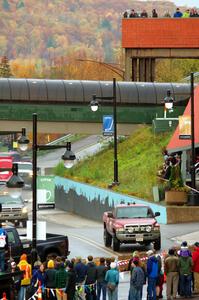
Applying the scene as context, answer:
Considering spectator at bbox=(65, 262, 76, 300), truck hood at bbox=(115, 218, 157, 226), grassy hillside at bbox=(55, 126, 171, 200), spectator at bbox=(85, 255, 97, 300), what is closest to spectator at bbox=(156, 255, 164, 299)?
spectator at bbox=(85, 255, 97, 300)

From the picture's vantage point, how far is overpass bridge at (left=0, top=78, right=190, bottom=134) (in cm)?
7075

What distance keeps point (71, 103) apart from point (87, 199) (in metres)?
16.0

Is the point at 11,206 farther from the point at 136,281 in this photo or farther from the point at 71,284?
the point at 71,284

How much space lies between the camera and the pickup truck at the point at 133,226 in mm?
33531

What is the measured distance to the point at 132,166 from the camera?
5709 centimetres

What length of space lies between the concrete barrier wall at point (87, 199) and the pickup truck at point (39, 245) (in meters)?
12.5

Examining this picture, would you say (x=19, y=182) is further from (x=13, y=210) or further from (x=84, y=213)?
(x=84, y=213)

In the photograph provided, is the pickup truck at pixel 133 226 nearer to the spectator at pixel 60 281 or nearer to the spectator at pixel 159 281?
the spectator at pixel 159 281

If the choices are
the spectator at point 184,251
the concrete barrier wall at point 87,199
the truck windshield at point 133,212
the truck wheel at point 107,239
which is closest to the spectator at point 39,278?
the spectator at point 184,251

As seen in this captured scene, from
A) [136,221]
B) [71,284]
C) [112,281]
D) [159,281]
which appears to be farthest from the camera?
[136,221]

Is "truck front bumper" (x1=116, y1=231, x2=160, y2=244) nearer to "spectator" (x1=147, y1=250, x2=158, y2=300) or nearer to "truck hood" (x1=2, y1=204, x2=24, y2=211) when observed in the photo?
"spectator" (x1=147, y1=250, x2=158, y2=300)

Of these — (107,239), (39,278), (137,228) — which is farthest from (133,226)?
(39,278)

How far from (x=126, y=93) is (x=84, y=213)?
16.5m

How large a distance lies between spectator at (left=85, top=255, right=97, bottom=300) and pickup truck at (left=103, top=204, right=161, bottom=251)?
9.41m
